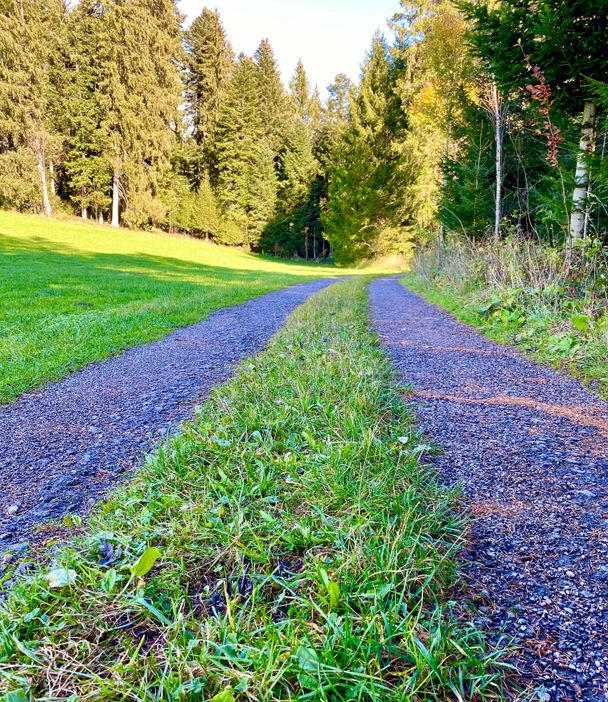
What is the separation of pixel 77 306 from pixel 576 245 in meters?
7.22

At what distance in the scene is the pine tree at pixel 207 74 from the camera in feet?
110

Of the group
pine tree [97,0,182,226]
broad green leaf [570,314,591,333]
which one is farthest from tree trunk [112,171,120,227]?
broad green leaf [570,314,591,333]

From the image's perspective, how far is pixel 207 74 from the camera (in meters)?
33.7

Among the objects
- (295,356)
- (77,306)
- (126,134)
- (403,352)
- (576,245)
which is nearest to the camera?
(295,356)

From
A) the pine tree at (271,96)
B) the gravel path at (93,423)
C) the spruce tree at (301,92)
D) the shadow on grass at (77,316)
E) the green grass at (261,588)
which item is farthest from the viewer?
Result: the spruce tree at (301,92)

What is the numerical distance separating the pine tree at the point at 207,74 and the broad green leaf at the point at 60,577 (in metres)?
36.5

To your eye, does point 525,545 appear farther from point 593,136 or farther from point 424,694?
point 593,136

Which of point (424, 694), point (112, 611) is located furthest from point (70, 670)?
point (424, 694)

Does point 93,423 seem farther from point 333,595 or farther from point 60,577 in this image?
point 333,595

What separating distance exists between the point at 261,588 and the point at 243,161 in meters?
35.5

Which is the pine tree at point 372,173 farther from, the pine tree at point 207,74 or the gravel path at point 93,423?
the gravel path at point 93,423

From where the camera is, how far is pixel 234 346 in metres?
4.59

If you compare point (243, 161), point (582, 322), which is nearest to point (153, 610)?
point (582, 322)

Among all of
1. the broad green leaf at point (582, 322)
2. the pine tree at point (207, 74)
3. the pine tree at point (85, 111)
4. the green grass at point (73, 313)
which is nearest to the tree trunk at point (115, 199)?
the pine tree at point (85, 111)
